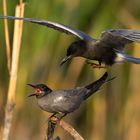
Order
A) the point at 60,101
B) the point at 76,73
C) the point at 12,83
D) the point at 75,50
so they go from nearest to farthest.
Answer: the point at 60,101 → the point at 12,83 → the point at 75,50 → the point at 76,73

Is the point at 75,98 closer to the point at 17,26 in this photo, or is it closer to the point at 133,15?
the point at 17,26

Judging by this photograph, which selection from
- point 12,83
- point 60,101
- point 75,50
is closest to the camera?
point 60,101

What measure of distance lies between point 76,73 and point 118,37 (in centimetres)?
138

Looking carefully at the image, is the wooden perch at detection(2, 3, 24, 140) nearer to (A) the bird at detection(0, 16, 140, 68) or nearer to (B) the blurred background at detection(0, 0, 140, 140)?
(A) the bird at detection(0, 16, 140, 68)

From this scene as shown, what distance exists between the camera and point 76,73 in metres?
4.61

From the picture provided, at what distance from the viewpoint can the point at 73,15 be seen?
450 cm

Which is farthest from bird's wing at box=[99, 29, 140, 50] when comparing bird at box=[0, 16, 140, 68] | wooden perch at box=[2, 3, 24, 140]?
wooden perch at box=[2, 3, 24, 140]

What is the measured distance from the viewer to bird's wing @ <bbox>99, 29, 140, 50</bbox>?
119 inches

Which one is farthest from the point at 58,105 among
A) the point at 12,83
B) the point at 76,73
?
the point at 76,73

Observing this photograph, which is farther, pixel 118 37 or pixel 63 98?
pixel 118 37

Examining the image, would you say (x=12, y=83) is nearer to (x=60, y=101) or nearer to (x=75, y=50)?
(x=60, y=101)

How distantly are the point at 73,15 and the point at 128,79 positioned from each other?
2.03 feet

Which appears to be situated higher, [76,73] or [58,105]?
[58,105]

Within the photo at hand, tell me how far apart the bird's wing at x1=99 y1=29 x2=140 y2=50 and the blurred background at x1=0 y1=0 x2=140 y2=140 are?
116 centimetres
